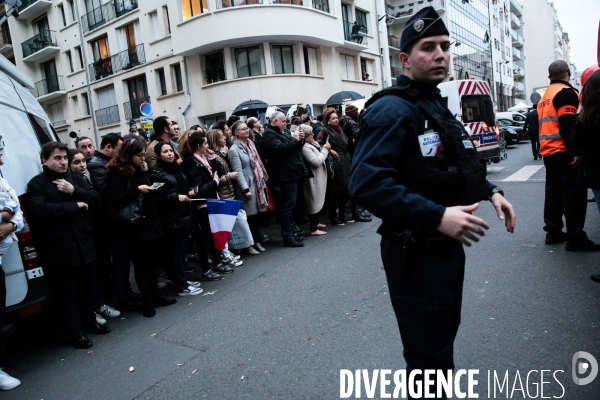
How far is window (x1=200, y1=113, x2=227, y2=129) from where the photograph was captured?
81.0 ft

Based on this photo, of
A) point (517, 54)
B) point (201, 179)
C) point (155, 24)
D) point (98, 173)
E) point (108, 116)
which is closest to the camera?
point (98, 173)

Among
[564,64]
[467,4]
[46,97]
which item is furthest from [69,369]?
[467,4]

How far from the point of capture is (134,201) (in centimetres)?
482

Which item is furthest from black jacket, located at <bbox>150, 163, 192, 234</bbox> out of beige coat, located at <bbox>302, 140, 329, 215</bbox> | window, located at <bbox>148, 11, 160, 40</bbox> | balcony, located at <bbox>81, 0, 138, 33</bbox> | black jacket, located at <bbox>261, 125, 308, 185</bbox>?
balcony, located at <bbox>81, 0, 138, 33</bbox>

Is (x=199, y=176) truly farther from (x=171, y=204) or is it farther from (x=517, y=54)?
(x=517, y=54)

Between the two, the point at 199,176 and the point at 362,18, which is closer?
the point at 199,176

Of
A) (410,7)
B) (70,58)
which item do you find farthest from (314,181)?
(410,7)

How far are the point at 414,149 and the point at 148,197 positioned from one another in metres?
3.64

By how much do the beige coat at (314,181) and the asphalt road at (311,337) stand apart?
2017mm

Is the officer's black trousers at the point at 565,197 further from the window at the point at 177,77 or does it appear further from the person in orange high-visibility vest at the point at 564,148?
the window at the point at 177,77

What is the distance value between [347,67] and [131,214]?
2619 cm

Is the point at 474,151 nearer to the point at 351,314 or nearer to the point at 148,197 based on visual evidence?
the point at 351,314

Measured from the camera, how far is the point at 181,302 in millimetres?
5242

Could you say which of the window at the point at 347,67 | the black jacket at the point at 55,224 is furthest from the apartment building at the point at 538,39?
the black jacket at the point at 55,224
